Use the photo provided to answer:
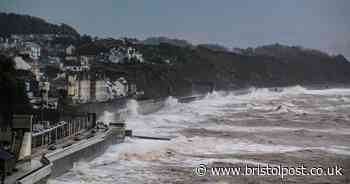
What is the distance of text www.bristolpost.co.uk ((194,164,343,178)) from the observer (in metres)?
15.6

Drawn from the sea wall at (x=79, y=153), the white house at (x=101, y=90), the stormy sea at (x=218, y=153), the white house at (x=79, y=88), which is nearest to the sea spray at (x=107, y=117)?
the stormy sea at (x=218, y=153)

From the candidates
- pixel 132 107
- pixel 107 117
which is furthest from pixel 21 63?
pixel 107 117

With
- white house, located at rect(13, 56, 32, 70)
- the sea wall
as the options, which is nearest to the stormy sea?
the sea wall

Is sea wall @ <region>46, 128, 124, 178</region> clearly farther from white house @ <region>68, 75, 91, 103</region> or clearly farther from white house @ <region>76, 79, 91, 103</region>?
white house @ <region>76, 79, 91, 103</region>

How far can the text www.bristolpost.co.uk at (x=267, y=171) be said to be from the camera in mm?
15562

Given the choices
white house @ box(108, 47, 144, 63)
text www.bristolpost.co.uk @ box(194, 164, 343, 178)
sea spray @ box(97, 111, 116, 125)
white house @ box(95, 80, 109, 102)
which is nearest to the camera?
text www.bristolpost.co.uk @ box(194, 164, 343, 178)

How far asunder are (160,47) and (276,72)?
36.0m

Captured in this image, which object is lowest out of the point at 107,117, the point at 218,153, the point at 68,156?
the point at 218,153

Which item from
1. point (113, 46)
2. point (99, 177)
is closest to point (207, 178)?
point (99, 177)

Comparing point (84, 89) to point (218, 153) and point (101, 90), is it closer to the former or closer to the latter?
point (101, 90)

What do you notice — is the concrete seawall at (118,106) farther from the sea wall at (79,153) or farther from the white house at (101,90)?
the sea wall at (79,153)

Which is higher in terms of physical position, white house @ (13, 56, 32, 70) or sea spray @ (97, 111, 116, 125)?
white house @ (13, 56, 32, 70)

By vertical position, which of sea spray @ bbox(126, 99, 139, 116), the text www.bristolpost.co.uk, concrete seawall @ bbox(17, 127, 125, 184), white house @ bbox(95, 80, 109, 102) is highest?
white house @ bbox(95, 80, 109, 102)

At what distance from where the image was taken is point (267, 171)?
52.1ft
